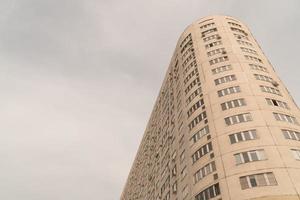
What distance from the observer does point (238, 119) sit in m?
42.6

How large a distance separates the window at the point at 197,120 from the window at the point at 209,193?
11.9 m

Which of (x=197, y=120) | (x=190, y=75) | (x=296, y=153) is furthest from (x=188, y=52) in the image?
(x=296, y=153)

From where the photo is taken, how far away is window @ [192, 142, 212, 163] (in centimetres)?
4184

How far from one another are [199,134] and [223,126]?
13.6ft

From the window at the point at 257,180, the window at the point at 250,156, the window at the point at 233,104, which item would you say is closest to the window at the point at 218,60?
the window at the point at 233,104

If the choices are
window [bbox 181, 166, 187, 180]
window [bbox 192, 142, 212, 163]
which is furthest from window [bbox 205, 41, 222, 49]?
window [bbox 181, 166, 187, 180]

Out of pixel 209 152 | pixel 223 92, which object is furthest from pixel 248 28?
pixel 209 152

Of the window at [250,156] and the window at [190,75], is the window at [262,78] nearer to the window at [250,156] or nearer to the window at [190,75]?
the window at [190,75]

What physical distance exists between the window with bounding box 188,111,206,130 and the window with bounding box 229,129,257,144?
23.5 ft

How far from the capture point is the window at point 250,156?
36.9 metres

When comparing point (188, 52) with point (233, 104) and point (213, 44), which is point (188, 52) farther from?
point (233, 104)

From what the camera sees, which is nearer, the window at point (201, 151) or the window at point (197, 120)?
the window at point (201, 151)

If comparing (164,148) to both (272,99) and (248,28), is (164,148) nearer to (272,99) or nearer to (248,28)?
(272,99)

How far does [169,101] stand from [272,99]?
Answer: 2554 centimetres
